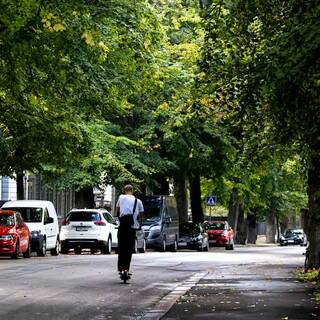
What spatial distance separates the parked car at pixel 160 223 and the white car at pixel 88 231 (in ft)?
7.36

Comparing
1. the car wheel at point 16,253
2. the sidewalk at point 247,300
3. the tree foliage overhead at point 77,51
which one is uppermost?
the tree foliage overhead at point 77,51

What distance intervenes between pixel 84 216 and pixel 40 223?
12.6ft

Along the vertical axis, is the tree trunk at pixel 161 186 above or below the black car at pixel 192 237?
above

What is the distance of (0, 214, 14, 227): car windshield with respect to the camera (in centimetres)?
2726

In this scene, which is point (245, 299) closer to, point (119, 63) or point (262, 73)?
Result: point (262, 73)

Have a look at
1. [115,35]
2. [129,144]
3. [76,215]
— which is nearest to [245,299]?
[115,35]

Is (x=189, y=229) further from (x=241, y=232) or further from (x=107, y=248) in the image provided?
(x=241, y=232)

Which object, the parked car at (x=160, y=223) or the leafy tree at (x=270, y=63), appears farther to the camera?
the parked car at (x=160, y=223)

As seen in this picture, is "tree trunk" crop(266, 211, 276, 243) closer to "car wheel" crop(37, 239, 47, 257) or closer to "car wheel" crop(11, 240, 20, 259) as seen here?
"car wheel" crop(37, 239, 47, 257)

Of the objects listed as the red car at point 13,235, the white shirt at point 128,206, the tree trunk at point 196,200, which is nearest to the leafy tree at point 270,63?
the white shirt at point 128,206

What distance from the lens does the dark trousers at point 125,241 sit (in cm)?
1664

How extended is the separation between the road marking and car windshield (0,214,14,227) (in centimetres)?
1014

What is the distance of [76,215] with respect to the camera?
3516 cm

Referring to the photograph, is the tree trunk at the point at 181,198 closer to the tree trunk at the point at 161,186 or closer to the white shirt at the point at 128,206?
the tree trunk at the point at 161,186
